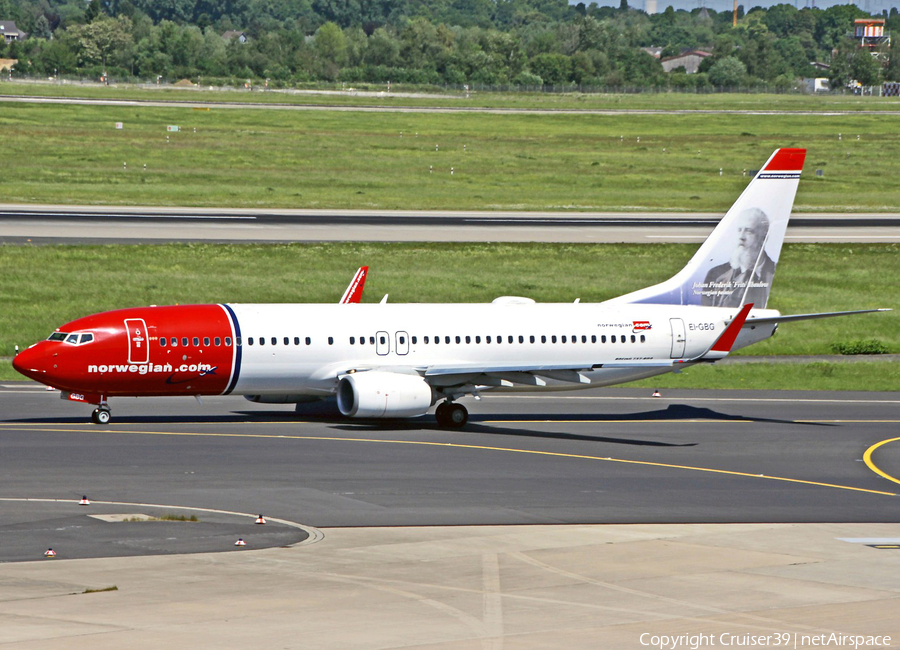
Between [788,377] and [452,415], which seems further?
[788,377]

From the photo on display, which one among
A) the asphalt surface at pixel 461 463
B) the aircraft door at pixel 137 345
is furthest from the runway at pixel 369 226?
the aircraft door at pixel 137 345

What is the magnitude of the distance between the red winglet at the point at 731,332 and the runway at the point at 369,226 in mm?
40801

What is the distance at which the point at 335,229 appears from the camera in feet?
287

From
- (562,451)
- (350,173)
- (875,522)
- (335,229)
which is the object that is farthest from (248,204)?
(875,522)

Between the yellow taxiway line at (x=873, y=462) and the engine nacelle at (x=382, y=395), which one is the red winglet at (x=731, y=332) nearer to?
the yellow taxiway line at (x=873, y=462)

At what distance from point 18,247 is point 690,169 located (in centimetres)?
7971

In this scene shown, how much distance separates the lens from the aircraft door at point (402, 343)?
4522 cm

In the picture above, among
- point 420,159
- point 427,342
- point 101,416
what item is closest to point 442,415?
point 427,342

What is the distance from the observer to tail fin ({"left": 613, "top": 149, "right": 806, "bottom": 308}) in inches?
1975

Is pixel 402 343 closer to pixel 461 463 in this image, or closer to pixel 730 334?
pixel 461 463

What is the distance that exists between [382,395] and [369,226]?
47609mm

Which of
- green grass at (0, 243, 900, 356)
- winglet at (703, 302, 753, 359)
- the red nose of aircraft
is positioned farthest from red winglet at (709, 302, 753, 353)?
the red nose of aircraft

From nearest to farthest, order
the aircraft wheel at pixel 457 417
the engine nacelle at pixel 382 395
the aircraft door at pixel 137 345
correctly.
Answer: the aircraft door at pixel 137 345 → the engine nacelle at pixel 382 395 → the aircraft wheel at pixel 457 417

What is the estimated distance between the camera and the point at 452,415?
45.6 m
